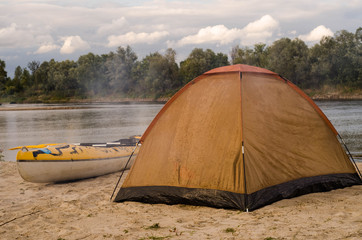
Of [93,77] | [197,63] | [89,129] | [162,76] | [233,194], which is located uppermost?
[197,63]

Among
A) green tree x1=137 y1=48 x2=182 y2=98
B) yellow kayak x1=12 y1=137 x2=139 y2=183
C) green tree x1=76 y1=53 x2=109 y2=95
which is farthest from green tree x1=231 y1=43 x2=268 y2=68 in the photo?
yellow kayak x1=12 y1=137 x2=139 y2=183

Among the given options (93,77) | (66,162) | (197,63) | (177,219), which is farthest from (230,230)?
(93,77)

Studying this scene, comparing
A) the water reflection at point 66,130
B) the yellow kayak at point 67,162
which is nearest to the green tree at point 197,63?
the water reflection at point 66,130

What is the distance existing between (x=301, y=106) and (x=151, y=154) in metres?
2.89

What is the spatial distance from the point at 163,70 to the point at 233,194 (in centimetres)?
7975

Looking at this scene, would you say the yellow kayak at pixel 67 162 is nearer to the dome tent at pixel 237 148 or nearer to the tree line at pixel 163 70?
the dome tent at pixel 237 148

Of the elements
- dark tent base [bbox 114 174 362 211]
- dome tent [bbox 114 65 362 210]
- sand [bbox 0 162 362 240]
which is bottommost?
sand [bbox 0 162 362 240]

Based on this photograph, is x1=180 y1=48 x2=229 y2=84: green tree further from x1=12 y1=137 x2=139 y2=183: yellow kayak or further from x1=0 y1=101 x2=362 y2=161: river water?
x1=12 y1=137 x2=139 y2=183: yellow kayak

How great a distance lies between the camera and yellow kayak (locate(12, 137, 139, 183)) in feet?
27.1

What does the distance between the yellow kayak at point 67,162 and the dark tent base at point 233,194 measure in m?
1.49

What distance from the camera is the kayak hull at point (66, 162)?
827cm

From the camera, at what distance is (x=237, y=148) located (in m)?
5.87

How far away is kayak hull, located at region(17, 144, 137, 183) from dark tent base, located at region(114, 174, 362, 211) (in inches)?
102

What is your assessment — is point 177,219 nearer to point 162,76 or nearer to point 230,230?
point 230,230
